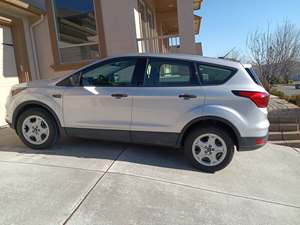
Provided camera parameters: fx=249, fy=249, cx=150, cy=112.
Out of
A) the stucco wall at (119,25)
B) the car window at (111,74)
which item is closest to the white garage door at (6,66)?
the stucco wall at (119,25)

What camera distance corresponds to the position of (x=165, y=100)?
12.1 feet

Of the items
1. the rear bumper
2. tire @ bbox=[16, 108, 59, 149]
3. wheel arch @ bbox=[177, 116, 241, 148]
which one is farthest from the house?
the rear bumper

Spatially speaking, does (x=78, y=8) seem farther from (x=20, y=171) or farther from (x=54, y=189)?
(x=54, y=189)

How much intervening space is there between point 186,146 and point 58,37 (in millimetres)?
5779

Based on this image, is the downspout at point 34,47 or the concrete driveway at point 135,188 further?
the downspout at point 34,47

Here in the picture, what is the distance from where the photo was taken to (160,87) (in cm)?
374

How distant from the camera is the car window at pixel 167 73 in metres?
3.73

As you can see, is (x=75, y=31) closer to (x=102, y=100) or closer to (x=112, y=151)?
(x=102, y=100)

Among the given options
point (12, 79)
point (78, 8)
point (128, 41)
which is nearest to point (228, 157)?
point (128, 41)

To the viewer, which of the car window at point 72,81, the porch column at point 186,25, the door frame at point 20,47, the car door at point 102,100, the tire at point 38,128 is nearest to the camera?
the car door at point 102,100

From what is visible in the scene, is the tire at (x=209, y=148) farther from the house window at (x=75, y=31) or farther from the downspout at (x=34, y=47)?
the downspout at (x=34, y=47)

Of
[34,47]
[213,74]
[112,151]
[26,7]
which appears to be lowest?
[112,151]

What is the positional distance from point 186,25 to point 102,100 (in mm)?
4478

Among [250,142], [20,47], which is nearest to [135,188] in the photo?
[250,142]
